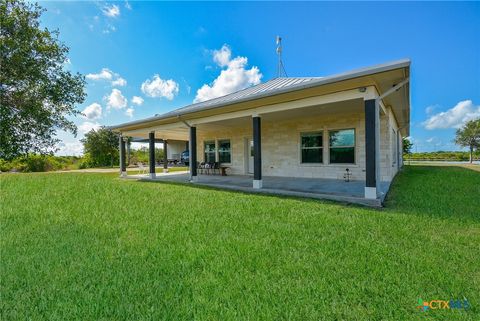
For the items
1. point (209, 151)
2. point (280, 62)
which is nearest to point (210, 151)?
point (209, 151)

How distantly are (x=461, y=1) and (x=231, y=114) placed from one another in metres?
8.95

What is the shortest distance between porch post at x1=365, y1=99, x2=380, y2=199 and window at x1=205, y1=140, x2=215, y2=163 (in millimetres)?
10413

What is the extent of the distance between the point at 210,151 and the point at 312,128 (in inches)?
279

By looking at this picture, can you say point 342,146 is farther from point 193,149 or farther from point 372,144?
point 193,149

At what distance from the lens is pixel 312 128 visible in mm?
10281

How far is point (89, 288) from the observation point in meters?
2.27

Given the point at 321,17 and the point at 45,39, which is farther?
the point at 45,39

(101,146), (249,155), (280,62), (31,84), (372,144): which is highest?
(280,62)

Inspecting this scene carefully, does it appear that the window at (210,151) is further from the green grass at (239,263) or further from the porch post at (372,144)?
the porch post at (372,144)

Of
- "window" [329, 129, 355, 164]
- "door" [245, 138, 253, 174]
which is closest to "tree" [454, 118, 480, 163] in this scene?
"window" [329, 129, 355, 164]

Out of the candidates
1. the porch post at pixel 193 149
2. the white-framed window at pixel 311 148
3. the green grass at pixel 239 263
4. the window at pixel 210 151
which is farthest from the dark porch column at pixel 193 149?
the green grass at pixel 239 263

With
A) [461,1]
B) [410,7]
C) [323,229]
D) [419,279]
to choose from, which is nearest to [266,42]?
[410,7]

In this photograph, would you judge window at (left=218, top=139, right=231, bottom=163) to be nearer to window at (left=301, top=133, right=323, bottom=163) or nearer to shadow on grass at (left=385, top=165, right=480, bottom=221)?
window at (left=301, top=133, right=323, bottom=163)

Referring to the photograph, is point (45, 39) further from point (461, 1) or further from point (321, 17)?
point (461, 1)
